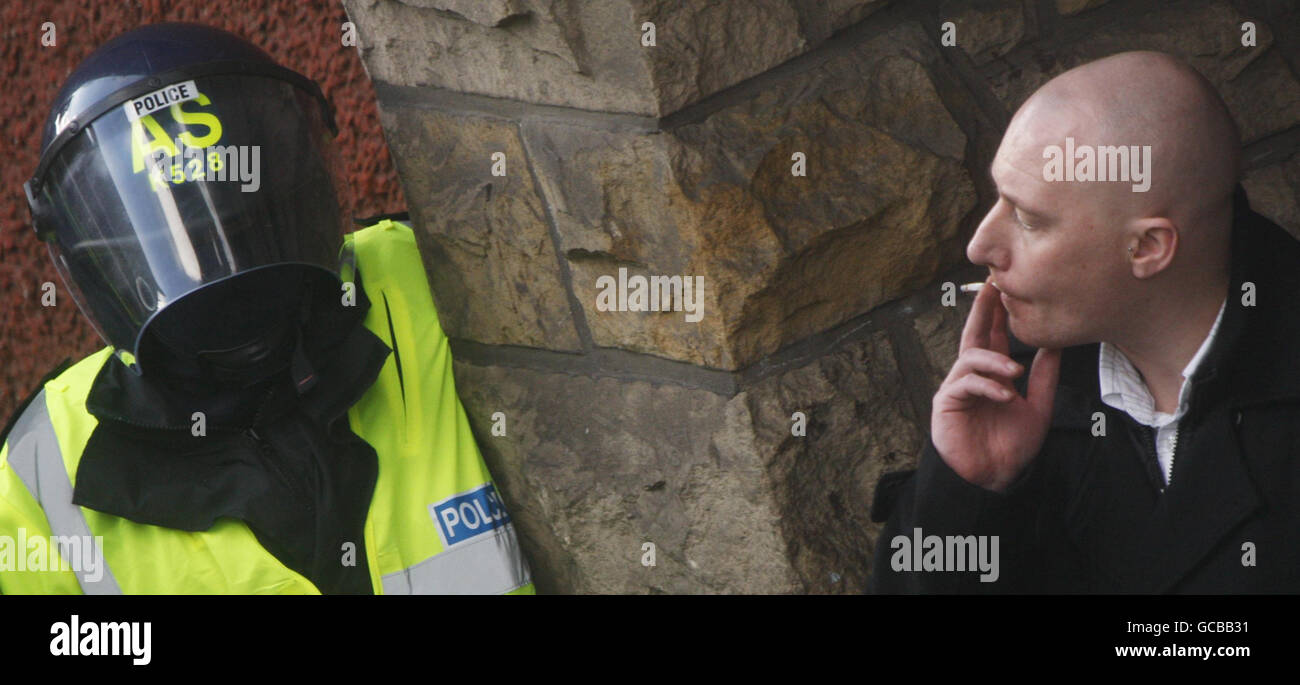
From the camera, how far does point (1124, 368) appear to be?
5.36ft

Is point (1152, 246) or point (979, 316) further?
point (979, 316)

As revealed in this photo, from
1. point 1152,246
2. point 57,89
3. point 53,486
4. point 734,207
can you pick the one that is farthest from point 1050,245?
point 57,89

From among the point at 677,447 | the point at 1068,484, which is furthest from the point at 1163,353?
the point at 677,447

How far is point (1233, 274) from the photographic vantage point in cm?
152

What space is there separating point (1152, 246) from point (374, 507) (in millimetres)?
1308

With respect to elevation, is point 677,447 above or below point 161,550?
above

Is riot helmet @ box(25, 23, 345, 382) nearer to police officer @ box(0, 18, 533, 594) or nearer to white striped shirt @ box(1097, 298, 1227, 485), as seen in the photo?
police officer @ box(0, 18, 533, 594)

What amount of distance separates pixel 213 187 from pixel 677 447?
84 centimetres

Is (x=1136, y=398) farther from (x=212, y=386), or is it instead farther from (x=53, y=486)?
(x=53, y=486)

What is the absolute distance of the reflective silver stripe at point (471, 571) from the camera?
7.30ft

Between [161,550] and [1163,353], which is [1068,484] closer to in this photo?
[1163,353]

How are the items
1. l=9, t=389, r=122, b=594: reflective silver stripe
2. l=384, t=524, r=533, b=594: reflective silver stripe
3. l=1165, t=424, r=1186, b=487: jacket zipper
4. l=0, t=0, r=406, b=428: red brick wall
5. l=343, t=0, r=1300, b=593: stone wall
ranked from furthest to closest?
1. l=0, t=0, r=406, b=428: red brick wall
2. l=384, t=524, r=533, b=594: reflective silver stripe
3. l=9, t=389, r=122, b=594: reflective silver stripe
4. l=343, t=0, r=1300, b=593: stone wall
5. l=1165, t=424, r=1186, b=487: jacket zipper

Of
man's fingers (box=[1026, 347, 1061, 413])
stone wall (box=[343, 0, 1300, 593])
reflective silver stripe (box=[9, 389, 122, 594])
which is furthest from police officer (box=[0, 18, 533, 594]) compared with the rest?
man's fingers (box=[1026, 347, 1061, 413])

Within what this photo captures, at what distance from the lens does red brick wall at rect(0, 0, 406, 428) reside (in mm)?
2854
